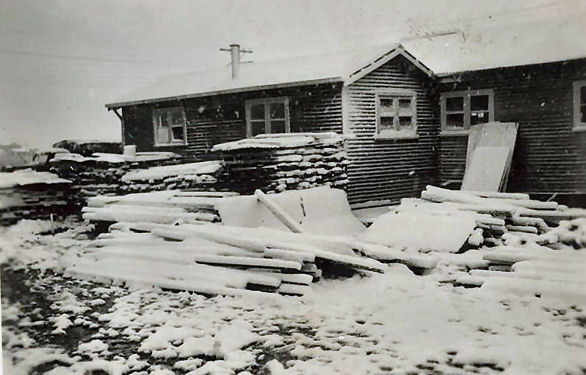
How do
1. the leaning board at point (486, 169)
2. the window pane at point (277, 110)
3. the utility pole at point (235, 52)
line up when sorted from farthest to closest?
the window pane at point (277, 110)
the leaning board at point (486, 169)
the utility pole at point (235, 52)

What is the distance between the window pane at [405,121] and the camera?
324 cm

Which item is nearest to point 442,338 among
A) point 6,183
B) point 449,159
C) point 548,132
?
point 449,159

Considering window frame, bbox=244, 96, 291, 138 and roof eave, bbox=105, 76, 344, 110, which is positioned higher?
roof eave, bbox=105, 76, 344, 110

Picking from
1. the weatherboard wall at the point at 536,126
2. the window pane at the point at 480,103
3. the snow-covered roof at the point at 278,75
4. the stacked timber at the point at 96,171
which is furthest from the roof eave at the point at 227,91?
the window pane at the point at 480,103

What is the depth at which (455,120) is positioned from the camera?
3.26 meters

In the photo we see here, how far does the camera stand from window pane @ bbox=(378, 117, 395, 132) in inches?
126

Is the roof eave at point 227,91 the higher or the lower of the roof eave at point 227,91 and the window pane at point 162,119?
the higher

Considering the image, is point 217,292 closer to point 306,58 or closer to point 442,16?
point 306,58

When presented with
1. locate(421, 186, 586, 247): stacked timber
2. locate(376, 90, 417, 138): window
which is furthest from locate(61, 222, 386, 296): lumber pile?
locate(376, 90, 417, 138): window

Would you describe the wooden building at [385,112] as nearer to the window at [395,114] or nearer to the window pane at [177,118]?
the window at [395,114]

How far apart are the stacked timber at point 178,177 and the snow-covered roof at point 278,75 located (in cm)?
43

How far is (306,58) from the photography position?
10.1 ft

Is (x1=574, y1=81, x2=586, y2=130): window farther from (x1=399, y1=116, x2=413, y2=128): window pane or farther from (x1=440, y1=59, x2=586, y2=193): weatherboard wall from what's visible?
(x1=399, y1=116, x2=413, y2=128): window pane

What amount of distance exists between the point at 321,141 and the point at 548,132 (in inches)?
51.0
